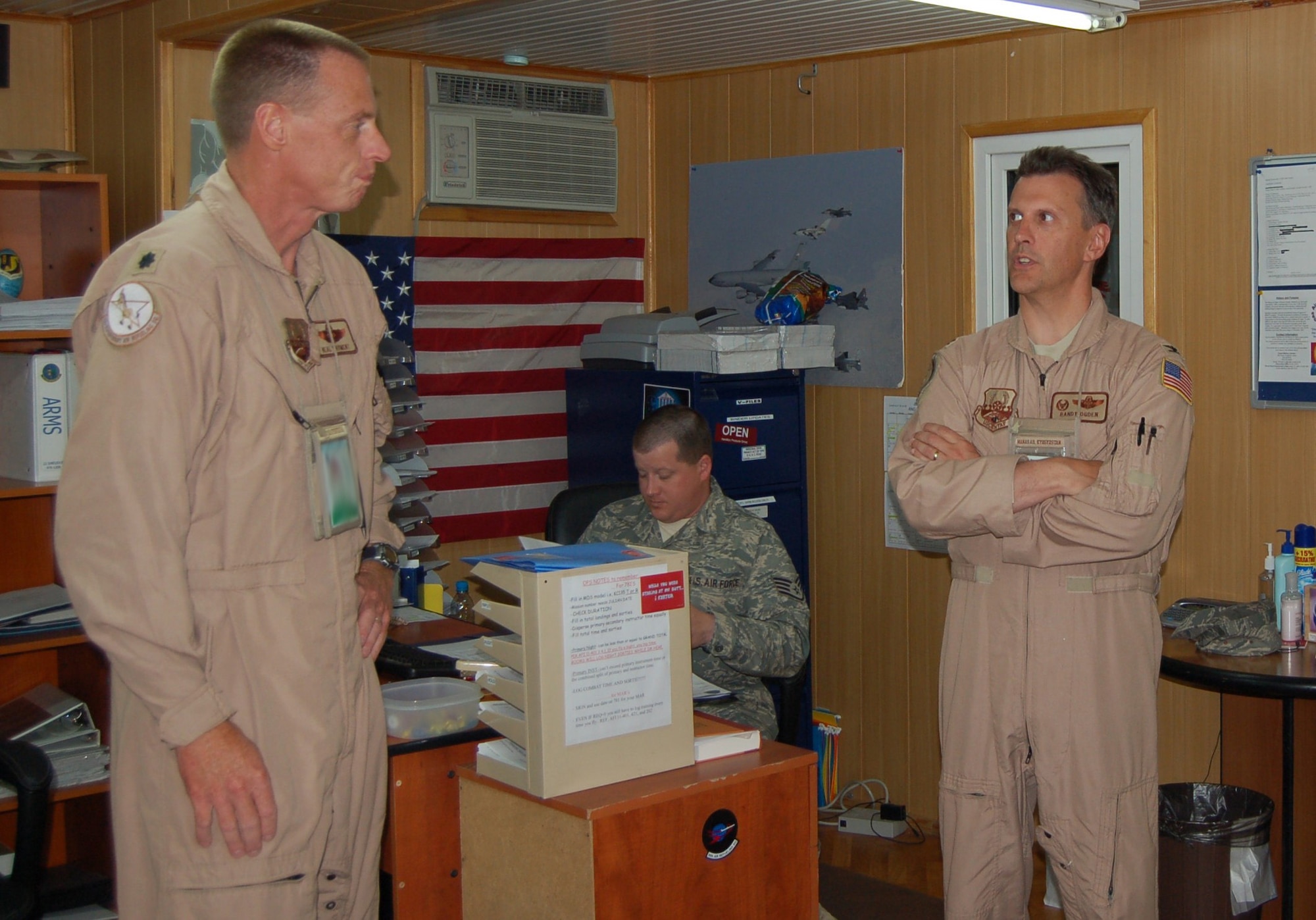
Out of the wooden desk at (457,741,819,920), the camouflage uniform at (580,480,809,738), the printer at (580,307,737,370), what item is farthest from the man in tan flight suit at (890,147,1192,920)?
the printer at (580,307,737,370)

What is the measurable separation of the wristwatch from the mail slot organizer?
0.15m

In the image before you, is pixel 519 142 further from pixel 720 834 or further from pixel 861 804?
pixel 720 834

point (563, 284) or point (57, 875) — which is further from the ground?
point (563, 284)

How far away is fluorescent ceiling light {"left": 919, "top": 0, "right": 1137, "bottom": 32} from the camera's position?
3.29m

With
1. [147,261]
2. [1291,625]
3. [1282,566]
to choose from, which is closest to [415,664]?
[147,261]

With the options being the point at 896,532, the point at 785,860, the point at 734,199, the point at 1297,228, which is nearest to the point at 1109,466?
the point at 785,860

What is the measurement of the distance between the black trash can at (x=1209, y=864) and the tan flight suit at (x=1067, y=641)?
41.0 inches

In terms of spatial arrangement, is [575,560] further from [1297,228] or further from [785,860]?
[1297,228]

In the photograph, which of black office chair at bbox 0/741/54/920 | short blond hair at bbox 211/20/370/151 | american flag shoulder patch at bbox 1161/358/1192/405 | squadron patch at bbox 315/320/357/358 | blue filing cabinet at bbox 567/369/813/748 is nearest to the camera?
short blond hair at bbox 211/20/370/151

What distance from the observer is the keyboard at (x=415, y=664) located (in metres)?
2.86

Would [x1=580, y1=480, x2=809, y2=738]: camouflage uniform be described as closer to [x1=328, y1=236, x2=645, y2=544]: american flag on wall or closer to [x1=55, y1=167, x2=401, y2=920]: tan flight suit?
[x1=328, y1=236, x2=645, y2=544]: american flag on wall

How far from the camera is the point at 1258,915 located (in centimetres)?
367

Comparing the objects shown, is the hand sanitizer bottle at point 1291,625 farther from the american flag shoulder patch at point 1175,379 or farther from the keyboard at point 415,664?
the keyboard at point 415,664

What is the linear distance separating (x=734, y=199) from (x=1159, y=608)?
2147 mm
